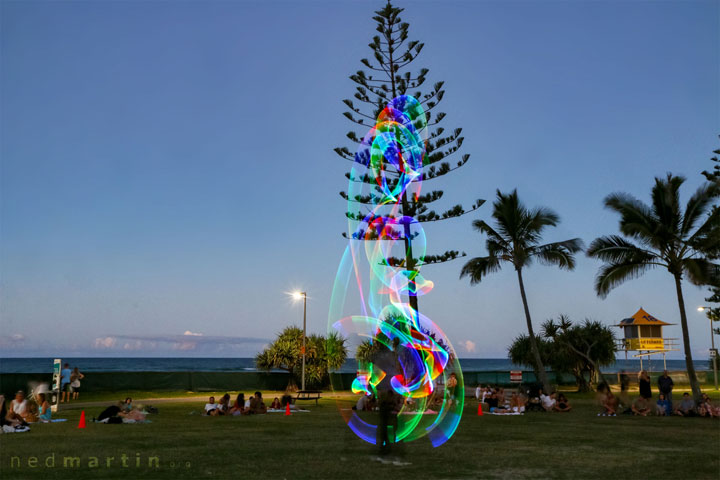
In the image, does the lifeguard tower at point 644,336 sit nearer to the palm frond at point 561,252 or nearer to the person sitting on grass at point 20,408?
the palm frond at point 561,252

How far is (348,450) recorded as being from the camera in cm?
1164

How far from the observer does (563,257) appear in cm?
2898

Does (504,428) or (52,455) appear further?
(504,428)

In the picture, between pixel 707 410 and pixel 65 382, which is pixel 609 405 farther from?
pixel 65 382

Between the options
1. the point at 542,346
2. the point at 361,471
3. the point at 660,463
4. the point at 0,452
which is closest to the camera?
the point at 361,471

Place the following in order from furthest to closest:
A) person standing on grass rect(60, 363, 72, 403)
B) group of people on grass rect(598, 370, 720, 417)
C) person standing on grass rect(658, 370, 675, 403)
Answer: person standing on grass rect(60, 363, 72, 403), person standing on grass rect(658, 370, 675, 403), group of people on grass rect(598, 370, 720, 417)

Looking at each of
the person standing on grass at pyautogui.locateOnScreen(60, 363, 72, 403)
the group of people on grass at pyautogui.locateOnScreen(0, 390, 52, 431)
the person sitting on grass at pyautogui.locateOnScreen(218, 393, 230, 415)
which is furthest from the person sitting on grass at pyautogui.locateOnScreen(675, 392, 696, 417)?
the person standing on grass at pyautogui.locateOnScreen(60, 363, 72, 403)

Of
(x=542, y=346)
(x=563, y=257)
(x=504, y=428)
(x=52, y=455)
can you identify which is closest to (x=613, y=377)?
(x=542, y=346)

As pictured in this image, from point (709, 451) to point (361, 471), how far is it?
6796mm

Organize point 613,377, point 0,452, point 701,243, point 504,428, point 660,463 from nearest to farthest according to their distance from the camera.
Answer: point 660,463 < point 0,452 < point 504,428 < point 701,243 < point 613,377

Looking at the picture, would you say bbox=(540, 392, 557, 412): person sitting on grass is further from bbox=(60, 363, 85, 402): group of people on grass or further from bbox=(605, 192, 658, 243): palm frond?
bbox=(60, 363, 85, 402): group of people on grass

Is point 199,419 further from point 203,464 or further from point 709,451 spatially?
point 709,451

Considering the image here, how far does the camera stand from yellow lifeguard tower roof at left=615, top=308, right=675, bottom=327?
43.8 metres

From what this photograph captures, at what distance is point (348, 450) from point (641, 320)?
38.5 metres
